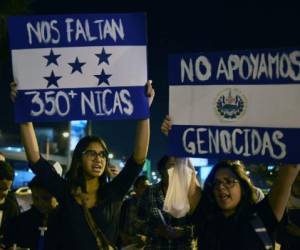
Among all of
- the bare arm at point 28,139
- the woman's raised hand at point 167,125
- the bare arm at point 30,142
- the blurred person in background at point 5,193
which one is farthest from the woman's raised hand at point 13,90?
the woman's raised hand at point 167,125

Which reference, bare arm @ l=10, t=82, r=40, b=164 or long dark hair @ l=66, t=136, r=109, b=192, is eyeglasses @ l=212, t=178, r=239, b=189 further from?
bare arm @ l=10, t=82, r=40, b=164

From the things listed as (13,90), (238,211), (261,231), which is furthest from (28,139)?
(261,231)

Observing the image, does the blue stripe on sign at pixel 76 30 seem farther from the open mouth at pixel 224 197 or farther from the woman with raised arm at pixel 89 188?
the open mouth at pixel 224 197

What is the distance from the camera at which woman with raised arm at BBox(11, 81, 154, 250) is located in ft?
13.6

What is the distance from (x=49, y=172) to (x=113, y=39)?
3.79ft

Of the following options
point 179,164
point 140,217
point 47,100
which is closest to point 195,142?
point 179,164

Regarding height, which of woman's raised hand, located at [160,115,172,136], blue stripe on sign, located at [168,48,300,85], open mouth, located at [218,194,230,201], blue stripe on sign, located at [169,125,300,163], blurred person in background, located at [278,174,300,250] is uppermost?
blue stripe on sign, located at [168,48,300,85]

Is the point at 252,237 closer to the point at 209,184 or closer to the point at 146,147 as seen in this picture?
the point at 209,184

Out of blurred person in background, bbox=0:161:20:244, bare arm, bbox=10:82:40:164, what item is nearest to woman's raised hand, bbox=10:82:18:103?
bare arm, bbox=10:82:40:164

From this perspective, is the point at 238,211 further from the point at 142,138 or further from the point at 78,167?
the point at 78,167

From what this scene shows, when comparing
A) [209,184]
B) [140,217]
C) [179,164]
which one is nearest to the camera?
[209,184]

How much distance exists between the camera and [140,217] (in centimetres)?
604

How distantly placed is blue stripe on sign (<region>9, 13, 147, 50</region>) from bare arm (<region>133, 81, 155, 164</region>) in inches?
17.0

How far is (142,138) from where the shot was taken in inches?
175
